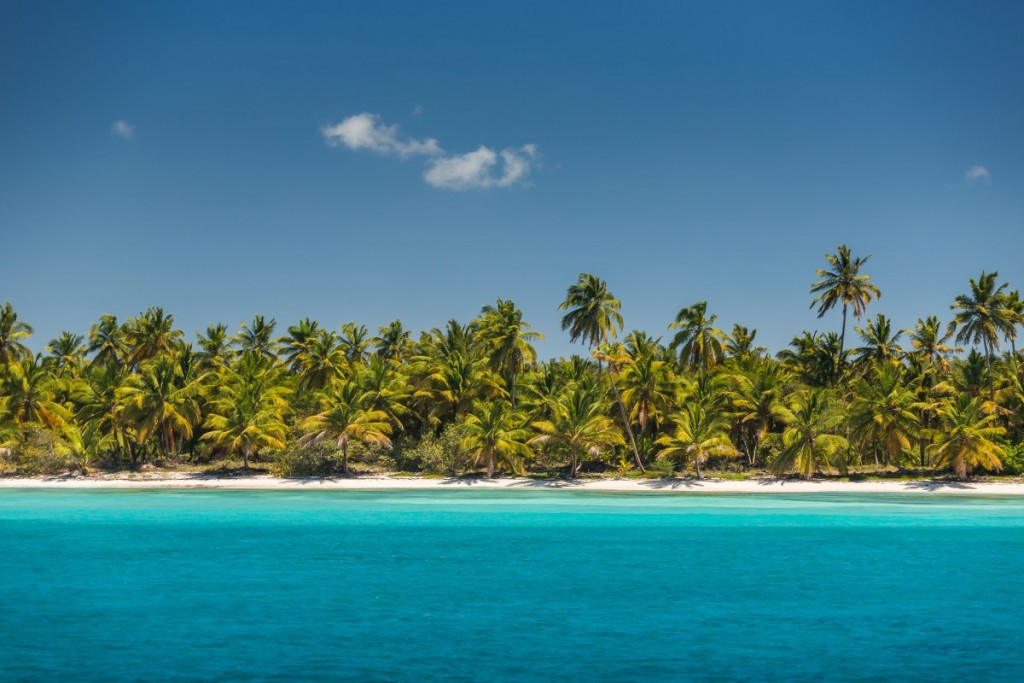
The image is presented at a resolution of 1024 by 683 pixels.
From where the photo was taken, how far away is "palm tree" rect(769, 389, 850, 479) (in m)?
45.4

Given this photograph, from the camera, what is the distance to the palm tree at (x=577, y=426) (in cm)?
4869

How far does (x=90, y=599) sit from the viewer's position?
18.1 meters

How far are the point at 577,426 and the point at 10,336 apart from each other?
49912 mm

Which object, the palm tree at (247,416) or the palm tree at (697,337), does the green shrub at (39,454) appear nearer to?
the palm tree at (247,416)

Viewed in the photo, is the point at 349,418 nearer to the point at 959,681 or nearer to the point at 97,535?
the point at 97,535

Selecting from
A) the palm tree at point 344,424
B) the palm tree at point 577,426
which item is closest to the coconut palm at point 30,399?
the palm tree at point 344,424

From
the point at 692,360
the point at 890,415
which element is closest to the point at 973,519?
the point at 890,415

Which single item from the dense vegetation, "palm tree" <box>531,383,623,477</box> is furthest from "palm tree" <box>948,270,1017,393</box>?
"palm tree" <box>531,383,623,477</box>

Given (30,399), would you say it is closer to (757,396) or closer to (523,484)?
(523,484)

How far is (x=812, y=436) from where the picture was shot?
4591 cm

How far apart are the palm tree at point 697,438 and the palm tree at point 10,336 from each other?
176 feet

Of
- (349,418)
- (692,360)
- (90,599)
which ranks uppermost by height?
(692,360)

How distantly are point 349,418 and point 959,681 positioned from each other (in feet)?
137

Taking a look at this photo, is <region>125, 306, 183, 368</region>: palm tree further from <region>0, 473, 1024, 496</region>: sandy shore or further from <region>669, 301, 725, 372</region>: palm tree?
<region>669, 301, 725, 372</region>: palm tree
